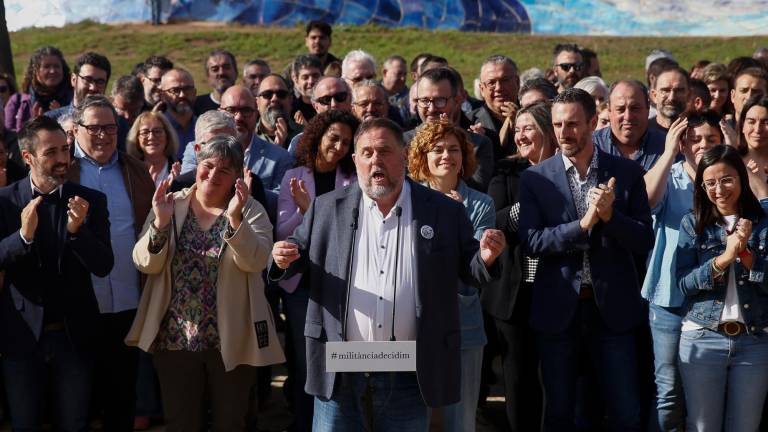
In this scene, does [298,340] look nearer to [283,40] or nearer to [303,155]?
[303,155]

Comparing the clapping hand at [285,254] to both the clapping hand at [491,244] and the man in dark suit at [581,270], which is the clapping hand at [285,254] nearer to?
the clapping hand at [491,244]

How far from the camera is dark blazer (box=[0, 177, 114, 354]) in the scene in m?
5.41

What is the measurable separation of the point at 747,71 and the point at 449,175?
3667 mm

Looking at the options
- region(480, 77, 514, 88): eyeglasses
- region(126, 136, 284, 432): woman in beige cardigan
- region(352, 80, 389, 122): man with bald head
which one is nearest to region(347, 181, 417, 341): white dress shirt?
region(126, 136, 284, 432): woman in beige cardigan

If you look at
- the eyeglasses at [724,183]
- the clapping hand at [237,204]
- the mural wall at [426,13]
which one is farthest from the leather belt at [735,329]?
the mural wall at [426,13]

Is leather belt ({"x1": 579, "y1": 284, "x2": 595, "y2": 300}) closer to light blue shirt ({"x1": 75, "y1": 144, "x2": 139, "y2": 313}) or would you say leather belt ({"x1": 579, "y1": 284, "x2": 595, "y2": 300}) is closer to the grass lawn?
light blue shirt ({"x1": 75, "y1": 144, "x2": 139, "y2": 313})

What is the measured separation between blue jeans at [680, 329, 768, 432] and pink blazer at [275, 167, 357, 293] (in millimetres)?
2185

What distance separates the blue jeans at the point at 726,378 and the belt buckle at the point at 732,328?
2cm

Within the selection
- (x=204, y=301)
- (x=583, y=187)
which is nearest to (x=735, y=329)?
(x=583, y=187)

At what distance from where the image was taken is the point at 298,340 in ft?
19.6

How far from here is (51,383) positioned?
5.57 m

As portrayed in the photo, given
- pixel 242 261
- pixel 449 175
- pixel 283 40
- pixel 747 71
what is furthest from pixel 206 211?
pixel 283 40

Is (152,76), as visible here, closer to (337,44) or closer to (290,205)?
(290,205)

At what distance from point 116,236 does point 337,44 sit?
63.0 feet
